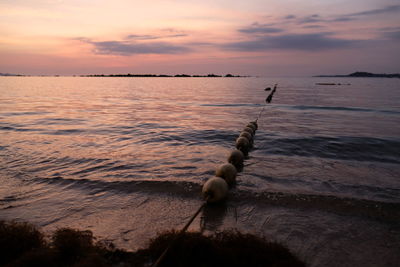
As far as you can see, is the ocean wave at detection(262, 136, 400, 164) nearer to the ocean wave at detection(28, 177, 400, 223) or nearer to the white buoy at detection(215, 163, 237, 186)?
the ocean wave at detection(28, 177, 400, 223)

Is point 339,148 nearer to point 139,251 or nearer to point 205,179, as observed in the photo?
point 205,179

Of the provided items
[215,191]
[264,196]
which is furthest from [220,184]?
[264,196]

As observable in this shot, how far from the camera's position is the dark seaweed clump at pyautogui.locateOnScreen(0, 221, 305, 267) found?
3906 mm

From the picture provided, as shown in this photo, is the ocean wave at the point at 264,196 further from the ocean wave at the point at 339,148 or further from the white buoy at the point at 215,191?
the ocean wave at the point at 339,148

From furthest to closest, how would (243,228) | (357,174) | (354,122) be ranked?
(354,122) → (357,174) → (243,228)

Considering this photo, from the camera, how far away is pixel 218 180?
20.1 ft

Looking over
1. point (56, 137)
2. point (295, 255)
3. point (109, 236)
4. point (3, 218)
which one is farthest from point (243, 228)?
point (56, 137)

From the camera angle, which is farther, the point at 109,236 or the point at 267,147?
the point at 267,147

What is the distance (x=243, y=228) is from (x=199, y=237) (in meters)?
1.38

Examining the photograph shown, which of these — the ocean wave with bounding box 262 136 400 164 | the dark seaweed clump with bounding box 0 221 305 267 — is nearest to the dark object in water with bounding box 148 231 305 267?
the dark seaweed clump with bounding box 0 221 305 267

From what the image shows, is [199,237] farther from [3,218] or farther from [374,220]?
[3,218]

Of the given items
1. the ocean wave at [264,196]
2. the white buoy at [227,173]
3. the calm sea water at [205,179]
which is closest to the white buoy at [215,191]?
the calm sea water at [205,179]

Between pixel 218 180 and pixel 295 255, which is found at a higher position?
pixel 218 180

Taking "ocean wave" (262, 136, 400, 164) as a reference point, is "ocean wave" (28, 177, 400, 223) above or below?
below
